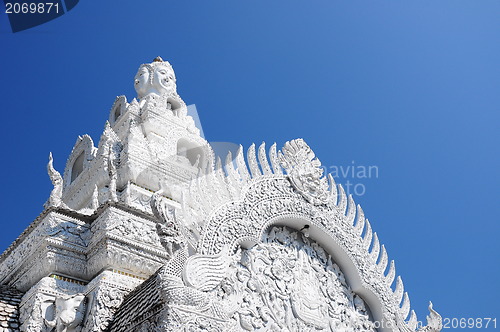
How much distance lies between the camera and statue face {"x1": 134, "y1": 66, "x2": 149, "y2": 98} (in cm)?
1309

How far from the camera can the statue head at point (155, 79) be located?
13062 mm

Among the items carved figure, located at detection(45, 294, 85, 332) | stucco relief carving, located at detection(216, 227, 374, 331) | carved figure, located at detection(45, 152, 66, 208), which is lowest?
carved figure, located at detection(45, 294, 85, 332)

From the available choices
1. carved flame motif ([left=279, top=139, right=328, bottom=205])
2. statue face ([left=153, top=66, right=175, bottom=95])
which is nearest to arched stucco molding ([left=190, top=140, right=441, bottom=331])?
carved flame motif ([left=279, top=139, right=328, bottom=205])

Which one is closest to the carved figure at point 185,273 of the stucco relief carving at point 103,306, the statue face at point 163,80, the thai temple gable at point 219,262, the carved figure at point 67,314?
the thai temple gable at point 219,262

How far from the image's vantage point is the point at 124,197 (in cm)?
934

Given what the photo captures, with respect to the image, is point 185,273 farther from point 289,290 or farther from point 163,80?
point 163,80

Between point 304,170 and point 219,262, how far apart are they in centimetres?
227

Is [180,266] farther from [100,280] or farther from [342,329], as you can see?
[342,329]

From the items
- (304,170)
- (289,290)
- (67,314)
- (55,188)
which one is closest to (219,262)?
(289,290)

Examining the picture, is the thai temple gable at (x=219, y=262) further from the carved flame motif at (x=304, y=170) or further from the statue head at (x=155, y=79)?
the statue head at (x=155, y=79)

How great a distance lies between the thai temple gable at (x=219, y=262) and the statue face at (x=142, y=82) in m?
5.01

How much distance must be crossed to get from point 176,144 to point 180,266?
6385mm

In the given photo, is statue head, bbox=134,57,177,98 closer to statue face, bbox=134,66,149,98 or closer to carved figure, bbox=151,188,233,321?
statue face, bbox=134,66,149,98

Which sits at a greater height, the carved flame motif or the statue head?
the statue head
